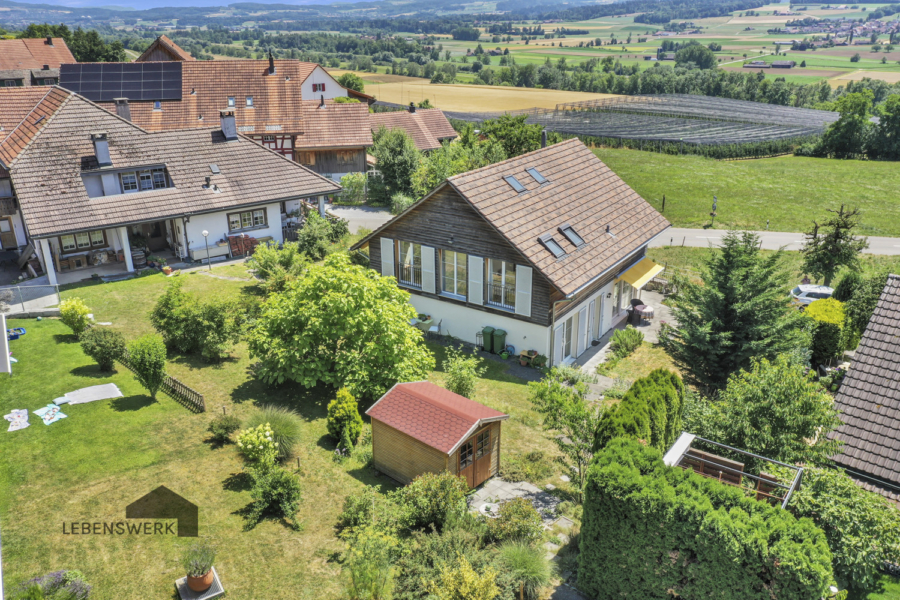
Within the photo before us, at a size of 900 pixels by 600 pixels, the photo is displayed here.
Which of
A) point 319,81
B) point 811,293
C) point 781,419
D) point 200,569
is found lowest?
point 811,293

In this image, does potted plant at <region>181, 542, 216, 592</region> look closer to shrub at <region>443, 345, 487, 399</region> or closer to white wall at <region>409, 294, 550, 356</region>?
shrub at <region>443, 345, 487, 399</region>

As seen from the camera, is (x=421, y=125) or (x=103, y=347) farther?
(x=421, y=125)

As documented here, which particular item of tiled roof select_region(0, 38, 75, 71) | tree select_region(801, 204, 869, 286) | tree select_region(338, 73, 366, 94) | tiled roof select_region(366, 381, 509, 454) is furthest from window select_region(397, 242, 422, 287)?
tree select_region(338, 73, 366, 94)

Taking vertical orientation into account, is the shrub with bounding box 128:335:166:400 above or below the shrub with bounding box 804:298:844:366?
above

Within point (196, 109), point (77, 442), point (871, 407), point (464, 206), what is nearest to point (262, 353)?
point (77, 442)

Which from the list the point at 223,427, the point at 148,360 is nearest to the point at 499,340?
the point at 223,427

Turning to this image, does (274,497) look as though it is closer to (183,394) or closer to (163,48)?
(183,394)

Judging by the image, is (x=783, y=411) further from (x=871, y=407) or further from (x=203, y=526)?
(x=203, y=526)

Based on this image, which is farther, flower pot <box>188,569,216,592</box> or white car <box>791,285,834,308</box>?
white car <box>791,285,834,308</box>
